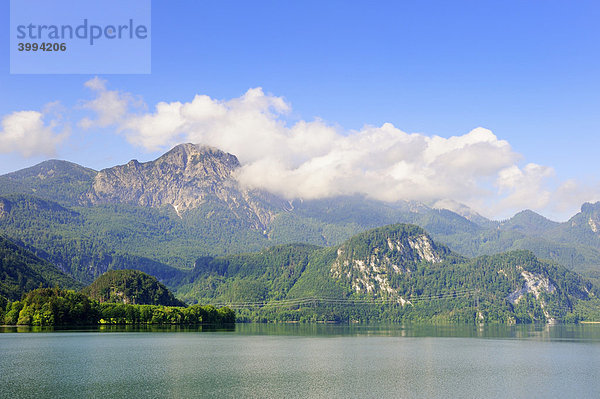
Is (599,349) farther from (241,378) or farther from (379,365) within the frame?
(241,378)

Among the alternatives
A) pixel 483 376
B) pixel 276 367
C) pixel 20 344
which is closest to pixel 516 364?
pixel 483 376

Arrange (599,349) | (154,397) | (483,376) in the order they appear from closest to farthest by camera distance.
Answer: (154,397) → (483,376) → (599,349)

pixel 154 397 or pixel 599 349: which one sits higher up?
pixel 154 397

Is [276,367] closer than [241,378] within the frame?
No

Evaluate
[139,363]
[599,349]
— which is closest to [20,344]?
[139,363]

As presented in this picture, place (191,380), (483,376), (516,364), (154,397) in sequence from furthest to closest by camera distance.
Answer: (516,364) < (483,376) < (191,380) < (154,397)

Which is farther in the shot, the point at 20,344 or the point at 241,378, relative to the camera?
the point at 20,344

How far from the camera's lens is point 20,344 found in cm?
13825

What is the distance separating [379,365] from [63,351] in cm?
6808

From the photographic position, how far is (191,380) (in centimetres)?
9294

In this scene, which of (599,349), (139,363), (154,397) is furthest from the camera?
(599,349)

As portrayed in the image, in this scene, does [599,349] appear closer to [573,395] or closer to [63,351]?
[573,395]

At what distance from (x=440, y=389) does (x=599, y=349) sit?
3927 inches

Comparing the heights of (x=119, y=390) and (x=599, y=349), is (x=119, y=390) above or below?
above
